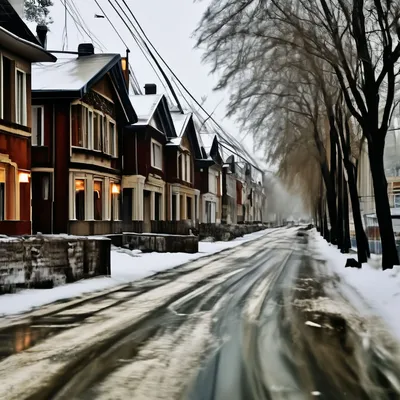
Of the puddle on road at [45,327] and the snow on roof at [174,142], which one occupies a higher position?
the snow on roof at [174,142]

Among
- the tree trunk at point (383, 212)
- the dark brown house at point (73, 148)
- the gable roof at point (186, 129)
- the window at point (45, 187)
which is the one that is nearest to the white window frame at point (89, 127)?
the dark brown house at point (73, 148)

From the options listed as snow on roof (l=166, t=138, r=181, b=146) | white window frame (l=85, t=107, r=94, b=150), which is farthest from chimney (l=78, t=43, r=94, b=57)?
snow on roof (l=166, t=138, r=181, b=146)

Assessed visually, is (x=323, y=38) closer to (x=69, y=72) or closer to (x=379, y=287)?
(x=379, y=287)

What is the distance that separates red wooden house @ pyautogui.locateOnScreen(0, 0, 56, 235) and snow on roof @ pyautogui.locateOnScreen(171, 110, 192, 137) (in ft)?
73.2

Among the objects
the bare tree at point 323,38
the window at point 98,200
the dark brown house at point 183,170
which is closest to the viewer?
the bare tree at point 323,38

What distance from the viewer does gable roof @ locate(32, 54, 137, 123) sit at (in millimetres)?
24281

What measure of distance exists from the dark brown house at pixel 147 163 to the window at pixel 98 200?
138 inches

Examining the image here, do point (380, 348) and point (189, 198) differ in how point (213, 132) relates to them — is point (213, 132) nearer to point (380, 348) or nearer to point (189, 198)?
point (189, 198)

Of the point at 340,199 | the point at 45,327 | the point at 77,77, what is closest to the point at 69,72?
the point at 77,77

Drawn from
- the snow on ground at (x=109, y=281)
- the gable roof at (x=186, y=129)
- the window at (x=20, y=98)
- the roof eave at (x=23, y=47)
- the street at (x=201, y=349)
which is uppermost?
the gable roof at (x=186, y=129)

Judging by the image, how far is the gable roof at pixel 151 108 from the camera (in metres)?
32.9

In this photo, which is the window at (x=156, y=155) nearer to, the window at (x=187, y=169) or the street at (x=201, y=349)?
the window at (x=187, y=169)

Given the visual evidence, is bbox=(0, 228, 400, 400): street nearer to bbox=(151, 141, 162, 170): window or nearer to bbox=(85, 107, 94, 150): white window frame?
bbox=(85, 107, 94, 150): white window frame

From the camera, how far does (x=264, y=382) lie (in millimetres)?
5918
